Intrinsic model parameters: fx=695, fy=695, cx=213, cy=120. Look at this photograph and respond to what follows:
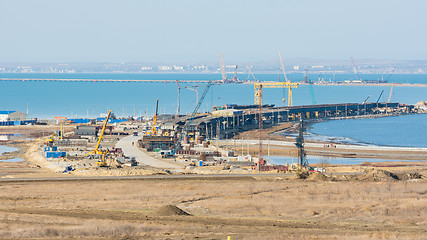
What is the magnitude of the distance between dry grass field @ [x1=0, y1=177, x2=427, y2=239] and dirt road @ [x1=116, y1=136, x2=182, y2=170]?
916 inches

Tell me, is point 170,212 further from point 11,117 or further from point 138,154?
point 11,117

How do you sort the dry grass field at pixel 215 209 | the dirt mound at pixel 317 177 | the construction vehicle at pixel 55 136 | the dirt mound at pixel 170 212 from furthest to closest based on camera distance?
the construction vehicle at pixel 55 136
the dirt mound at pixel 317 177
the dirt mound at pixel 170 212
the dry grass field at pixel 215 209

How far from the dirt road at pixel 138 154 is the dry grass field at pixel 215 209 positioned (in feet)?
76.3

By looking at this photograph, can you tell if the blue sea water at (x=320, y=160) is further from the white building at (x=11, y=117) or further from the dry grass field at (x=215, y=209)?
the white building at (x=11, y=117)

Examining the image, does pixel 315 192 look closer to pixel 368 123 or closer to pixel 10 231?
pixel 10 231

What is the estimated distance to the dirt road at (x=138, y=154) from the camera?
73.5m

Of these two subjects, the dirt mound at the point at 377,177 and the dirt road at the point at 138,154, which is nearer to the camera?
the dirt mound at the point at 377,177

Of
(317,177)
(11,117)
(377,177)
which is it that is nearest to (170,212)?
(317,177)

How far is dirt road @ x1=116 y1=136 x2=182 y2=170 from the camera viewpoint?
7350cm

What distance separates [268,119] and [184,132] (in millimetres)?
46288

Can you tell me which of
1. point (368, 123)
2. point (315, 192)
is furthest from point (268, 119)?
point (315, 192)

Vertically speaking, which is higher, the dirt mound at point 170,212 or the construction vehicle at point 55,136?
the construction vehicle at point 55,136

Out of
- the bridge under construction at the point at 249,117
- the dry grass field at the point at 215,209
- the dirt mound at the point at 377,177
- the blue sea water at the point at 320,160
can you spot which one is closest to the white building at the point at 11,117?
the bridge under construction at the point at 249,117

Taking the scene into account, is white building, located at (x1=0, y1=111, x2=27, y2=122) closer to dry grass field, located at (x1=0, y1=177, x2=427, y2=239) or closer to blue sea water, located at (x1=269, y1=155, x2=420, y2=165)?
blue sea water, located at (x1=269, y1=155, x2=420, y2=165)
